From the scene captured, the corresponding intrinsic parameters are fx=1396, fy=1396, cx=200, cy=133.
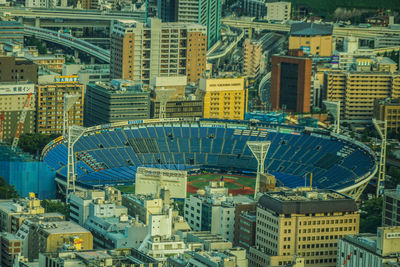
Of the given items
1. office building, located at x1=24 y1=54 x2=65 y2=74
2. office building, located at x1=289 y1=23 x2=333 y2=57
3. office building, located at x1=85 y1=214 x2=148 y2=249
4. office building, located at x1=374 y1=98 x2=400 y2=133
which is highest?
office building, located at x1=289 y1=23 x2=333 y2=57

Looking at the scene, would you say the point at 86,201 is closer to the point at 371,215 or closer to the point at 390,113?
the point at 371,215

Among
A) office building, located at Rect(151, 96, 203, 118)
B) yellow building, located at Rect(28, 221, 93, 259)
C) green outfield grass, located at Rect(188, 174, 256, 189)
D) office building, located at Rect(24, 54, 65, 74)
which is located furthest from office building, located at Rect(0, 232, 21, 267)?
office building, located at Rect(24, 54, 65, 74)

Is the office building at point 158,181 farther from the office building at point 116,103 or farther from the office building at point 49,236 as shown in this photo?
the office building at point 116,103

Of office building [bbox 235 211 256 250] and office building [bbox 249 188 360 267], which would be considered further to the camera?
office building [bbox 235 211 256 250]

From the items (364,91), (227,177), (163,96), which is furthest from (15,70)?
(364,91)

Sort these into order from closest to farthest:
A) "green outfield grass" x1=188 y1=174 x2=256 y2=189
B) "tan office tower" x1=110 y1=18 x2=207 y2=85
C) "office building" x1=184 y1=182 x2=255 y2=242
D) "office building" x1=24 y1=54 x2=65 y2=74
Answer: "office building" x1=184 y1=182 x2=255 y2=242 → "green outfield grass" x1=188 y1=174 x2=256 y2=189 → "tan office tower" x1=110 y1=18 x2=207 y2=85 → "office building" x1=24 y1=54 x2=65 y2=74

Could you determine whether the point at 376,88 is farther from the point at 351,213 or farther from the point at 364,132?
the point at 351,213

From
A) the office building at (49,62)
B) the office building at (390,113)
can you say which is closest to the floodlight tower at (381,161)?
the office building at (390,113)

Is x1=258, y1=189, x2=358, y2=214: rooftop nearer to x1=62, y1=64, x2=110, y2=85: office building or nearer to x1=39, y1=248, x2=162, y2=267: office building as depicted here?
x1=39, y1=248, x2=162, y2=267: office building
